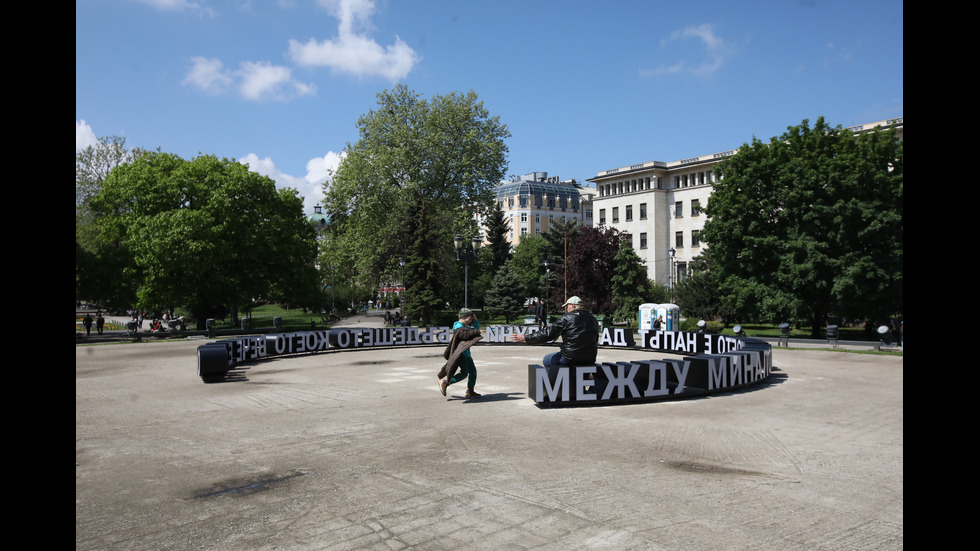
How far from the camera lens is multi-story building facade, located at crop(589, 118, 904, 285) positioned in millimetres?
76812

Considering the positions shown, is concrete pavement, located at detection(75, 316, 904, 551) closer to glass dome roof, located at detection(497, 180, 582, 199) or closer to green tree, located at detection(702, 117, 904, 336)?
green tree, located at detection(702, 117, 904, 336)

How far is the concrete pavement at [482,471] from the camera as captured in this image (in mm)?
5699

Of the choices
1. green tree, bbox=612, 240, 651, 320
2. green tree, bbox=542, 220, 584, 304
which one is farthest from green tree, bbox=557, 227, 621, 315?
green tree, bbox=612, 240, 651, 320

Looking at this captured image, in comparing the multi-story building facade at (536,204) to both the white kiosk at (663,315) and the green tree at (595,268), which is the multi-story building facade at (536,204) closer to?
the green tree at (595,268)

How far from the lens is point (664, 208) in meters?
80.2

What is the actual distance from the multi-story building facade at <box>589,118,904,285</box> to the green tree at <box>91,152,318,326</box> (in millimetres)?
43368

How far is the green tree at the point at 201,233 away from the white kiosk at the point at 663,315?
24604 millimetres

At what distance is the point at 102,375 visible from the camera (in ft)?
61.4

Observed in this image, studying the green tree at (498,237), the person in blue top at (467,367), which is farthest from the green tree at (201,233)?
the green tree at (498,237)

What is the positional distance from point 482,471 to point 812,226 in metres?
32.1

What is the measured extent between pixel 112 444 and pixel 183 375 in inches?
378
